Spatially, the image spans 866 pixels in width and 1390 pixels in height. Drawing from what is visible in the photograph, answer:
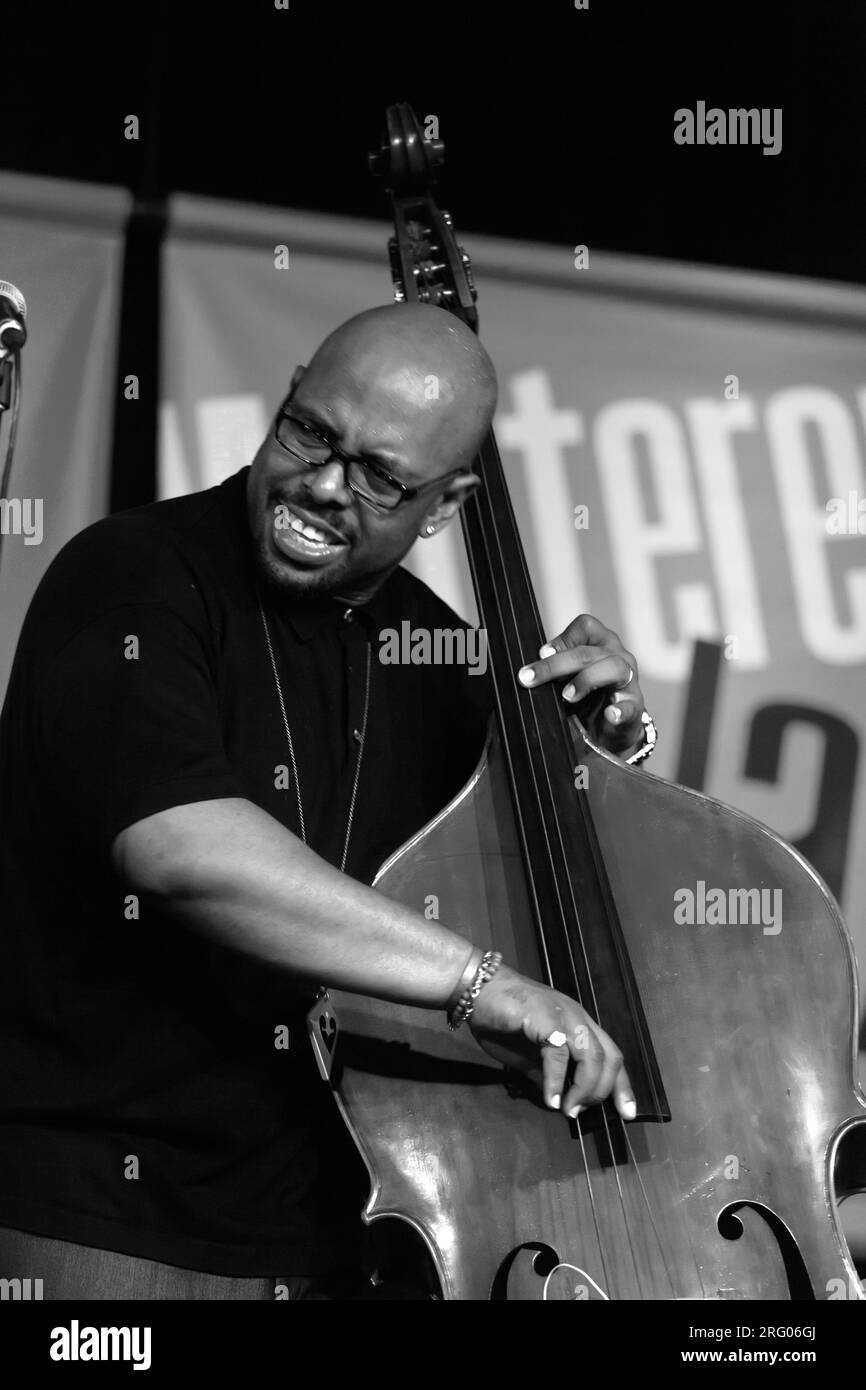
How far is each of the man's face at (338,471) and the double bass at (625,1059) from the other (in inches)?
9.4

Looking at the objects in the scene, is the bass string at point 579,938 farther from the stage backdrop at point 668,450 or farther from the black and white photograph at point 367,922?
the stage backdrop at point 668,450

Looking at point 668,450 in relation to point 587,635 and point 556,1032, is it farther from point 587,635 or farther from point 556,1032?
point 556,1032

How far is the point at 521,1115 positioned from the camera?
1504 millimetres

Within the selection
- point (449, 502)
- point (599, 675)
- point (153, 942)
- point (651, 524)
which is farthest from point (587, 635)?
point (651, 524)

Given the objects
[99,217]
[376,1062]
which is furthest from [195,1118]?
[99,217]

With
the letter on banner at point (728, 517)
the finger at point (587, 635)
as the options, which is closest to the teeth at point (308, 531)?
the finger at point (587, 635)

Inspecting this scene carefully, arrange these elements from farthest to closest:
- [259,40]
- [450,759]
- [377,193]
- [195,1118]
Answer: [377,193], [259,40], [450,759], [195,1118]

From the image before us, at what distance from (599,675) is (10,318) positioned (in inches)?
34.5

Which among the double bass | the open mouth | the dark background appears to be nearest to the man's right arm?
the double bass

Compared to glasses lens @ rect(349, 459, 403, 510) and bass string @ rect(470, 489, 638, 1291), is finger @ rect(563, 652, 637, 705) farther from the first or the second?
glasses lens @ rect(349, 459, 403, 510)

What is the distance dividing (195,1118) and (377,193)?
219 centimetres

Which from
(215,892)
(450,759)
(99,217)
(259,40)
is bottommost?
(215,892)

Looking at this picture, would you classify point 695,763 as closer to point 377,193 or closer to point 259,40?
point 377,193

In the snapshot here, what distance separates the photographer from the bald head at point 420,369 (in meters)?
1.77
